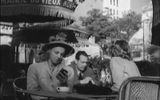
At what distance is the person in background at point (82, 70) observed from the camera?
339 centimetres

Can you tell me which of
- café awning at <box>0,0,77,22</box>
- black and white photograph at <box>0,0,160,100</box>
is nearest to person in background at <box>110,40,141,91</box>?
black and white photograph at <box>0,0,160,100</box>

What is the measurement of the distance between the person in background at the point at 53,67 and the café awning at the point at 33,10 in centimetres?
30

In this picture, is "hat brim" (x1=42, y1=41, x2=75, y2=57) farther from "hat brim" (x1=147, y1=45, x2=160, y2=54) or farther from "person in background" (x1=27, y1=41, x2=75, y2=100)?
"hat brim" (x1=147, y1=45, x2=160, y2=54)

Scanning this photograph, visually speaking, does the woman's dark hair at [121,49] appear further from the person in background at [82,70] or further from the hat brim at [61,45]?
the hat brim at [61,45]

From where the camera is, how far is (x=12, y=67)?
348 cm

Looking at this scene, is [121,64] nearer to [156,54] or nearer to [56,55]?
[56,55]

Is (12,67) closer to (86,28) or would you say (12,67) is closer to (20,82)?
(20,82)

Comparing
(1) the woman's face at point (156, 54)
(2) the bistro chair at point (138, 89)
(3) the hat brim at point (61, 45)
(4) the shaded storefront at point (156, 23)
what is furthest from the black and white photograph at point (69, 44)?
(2) the bistro chair at point (138, 89)

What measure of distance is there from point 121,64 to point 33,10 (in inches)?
38.2

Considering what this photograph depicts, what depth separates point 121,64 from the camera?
3467 mm

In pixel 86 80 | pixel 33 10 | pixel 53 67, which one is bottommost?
pixel 86 80

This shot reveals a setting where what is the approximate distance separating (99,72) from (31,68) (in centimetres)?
63

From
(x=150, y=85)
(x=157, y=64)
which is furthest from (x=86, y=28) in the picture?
(x=150, y=85)

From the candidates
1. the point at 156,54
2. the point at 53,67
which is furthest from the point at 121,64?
the point at 156,54
